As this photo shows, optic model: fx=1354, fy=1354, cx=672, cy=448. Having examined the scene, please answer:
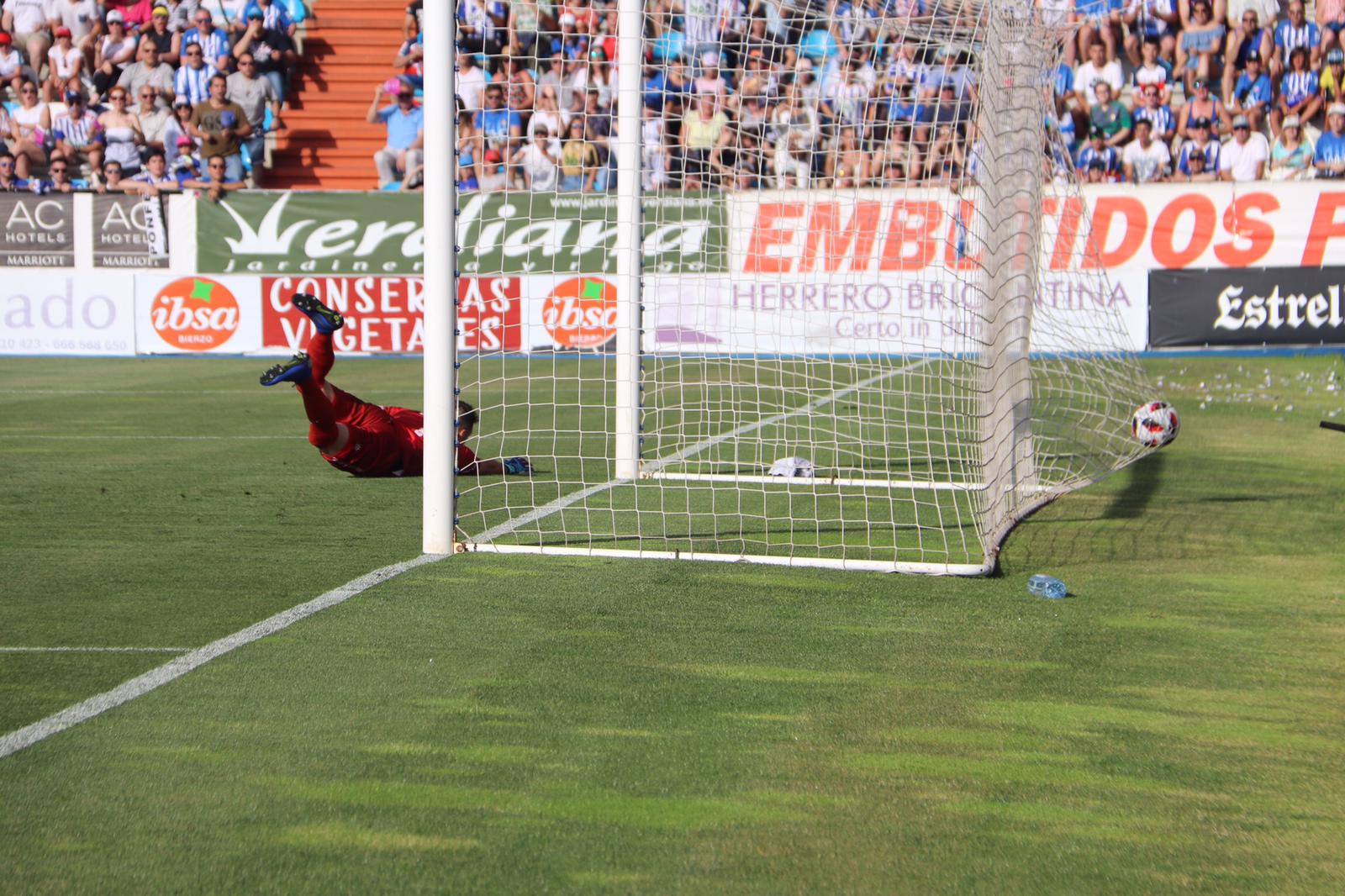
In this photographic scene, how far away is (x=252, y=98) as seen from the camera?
870 inches

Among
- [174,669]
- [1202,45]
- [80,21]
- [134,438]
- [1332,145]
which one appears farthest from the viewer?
[80,21]

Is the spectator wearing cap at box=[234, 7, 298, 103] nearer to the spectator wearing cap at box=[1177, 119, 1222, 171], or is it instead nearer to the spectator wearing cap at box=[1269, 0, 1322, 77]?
the spectator wearing cap at box=[1177, 119, 1222, 171]

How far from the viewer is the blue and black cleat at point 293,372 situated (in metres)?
6.63

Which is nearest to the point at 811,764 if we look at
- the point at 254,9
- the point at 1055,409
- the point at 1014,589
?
the point at 1014,589

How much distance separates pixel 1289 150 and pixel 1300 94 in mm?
901

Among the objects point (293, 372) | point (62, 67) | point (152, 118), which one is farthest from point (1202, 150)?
point (62, 67)

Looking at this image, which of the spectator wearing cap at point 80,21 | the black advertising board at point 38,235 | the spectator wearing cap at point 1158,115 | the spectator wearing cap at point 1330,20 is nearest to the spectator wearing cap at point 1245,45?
the spectator wearing cap at point 1330,20

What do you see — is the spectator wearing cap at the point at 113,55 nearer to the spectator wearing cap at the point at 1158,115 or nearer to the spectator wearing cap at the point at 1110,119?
the spectator wearing cap at the point at 1110,119

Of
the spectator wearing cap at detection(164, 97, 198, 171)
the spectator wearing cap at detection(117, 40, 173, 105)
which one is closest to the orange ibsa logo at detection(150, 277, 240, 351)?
the spectator wearing cap at detection(164, 97, 198, 171)

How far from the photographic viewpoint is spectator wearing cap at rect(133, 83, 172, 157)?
21.2m

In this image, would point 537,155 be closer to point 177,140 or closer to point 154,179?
point 154,179

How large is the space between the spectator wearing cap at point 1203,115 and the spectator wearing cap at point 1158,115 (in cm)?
12

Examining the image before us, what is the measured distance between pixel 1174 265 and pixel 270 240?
42.3 ft

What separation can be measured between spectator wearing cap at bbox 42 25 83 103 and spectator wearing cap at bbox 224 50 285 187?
2.54 metres
